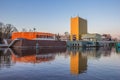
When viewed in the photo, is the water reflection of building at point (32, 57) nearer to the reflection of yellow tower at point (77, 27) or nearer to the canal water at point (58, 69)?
the canal water at point (58, 69)

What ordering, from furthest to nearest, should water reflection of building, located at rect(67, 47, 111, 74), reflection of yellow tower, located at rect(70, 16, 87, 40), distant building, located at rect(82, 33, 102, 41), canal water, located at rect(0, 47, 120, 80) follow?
distant building, located at rect(82, 33, 102, 41), reflection of yellow tower, located at rect(70, 16, 87, 40), water reflection of building, located at rect(67, 47, 111, 74), canal water, located at rect(0, 47, 120, 80)

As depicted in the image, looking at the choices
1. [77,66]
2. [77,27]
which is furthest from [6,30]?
[77,66]

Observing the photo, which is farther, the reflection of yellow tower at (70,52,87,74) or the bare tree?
the bare tree

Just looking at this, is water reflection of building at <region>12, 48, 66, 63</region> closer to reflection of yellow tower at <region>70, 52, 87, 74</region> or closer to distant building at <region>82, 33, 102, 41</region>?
reflection of yellow tower at <region>70, 52, 87, 74</region>

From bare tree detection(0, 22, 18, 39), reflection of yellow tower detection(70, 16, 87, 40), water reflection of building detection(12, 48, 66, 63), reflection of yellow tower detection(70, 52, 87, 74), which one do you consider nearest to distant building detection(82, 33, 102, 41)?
reflection of yellow tower detection(70, 16, 87, 40)

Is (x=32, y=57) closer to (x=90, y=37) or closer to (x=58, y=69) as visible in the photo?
(x=58, y=69)

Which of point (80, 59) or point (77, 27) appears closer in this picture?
point (80, 59)

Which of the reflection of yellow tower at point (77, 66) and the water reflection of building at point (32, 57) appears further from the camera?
the water reflection of building at point (32, 57)

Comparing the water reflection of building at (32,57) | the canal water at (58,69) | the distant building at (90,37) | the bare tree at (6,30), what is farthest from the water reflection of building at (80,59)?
the distant building at (90,37)

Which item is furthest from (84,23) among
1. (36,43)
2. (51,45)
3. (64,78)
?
(64,78)

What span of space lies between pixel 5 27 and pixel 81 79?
11083 cm

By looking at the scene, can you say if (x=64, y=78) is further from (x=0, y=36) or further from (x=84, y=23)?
(x=84, y=23)

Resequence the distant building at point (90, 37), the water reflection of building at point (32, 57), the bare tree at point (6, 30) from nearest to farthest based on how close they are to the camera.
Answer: the water reflection of building at point (32, 57), the bare tree at point (6, 30), the distant building at point (90, 37)

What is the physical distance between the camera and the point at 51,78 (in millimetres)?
17359
